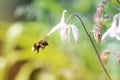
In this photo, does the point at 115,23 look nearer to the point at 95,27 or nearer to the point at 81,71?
the point at 95,27

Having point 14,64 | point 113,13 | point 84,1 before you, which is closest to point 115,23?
point 113,13

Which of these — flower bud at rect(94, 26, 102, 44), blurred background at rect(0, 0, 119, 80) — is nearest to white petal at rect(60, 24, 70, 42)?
flower bud at rect(94, 26, 102, 44)

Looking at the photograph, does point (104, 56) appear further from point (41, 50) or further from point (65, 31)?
point (41, 50)

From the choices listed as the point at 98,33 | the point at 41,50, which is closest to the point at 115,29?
the point at 98,33

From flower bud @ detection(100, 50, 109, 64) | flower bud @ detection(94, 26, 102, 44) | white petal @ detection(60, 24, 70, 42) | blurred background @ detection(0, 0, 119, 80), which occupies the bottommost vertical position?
flower bud @ detection(100, 50, 109, 64)

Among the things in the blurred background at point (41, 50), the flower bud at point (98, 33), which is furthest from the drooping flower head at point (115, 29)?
the blurred background at point (41, 50)

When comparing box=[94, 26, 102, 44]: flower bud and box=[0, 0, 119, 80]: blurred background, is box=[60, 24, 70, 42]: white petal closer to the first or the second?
box=[94, 26, 102, 44]: flower bud

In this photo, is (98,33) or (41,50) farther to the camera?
(41,50)

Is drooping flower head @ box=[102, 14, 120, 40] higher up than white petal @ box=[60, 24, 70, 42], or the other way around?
white petal @ box=[60, 24, 70, 42]

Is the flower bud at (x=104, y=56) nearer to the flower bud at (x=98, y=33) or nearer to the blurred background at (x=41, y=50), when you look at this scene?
the flower bud at (x=98, y=33)
